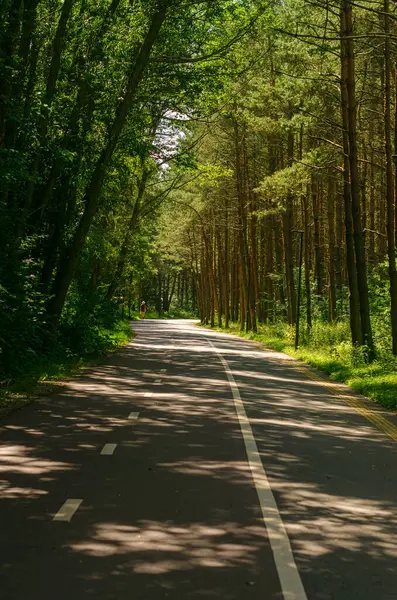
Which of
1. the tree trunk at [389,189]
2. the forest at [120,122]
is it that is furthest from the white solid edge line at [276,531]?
the tree trunk at [389,189]

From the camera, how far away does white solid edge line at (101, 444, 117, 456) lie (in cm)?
818

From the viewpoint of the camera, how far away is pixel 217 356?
2488 cm

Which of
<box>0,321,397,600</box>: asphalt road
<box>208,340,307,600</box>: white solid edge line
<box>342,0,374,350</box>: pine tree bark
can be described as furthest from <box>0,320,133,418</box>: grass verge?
<box>342,0,374,350</box>: pine tree bark

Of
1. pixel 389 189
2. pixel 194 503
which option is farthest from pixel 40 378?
pixel 389 189

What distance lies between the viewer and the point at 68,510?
5910mm

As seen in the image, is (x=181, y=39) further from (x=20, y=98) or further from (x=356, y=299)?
(x=356, y=299)

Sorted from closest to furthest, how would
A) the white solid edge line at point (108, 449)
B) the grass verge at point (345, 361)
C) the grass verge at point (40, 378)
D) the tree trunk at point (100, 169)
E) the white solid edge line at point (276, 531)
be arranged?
the white solid edge line at point (276, 531)
the white solid edge line at point (108, 449)
the grass verge at point (40, 378)
the grass verge at point (345, 361)
the tree trunk at point (100, 169)

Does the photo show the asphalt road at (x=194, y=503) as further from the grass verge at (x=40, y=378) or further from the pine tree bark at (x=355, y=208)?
the pine tree bark at (x=355, y=208)

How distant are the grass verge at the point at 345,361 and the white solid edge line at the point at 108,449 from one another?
660cm

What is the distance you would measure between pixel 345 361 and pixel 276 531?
16.0 metres

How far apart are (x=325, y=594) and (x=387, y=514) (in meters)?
2.03

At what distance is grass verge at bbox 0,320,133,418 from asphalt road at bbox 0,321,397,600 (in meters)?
0.43

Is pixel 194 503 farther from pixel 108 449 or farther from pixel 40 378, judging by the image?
pixel 40 378

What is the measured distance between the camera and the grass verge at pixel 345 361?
1536 cm
